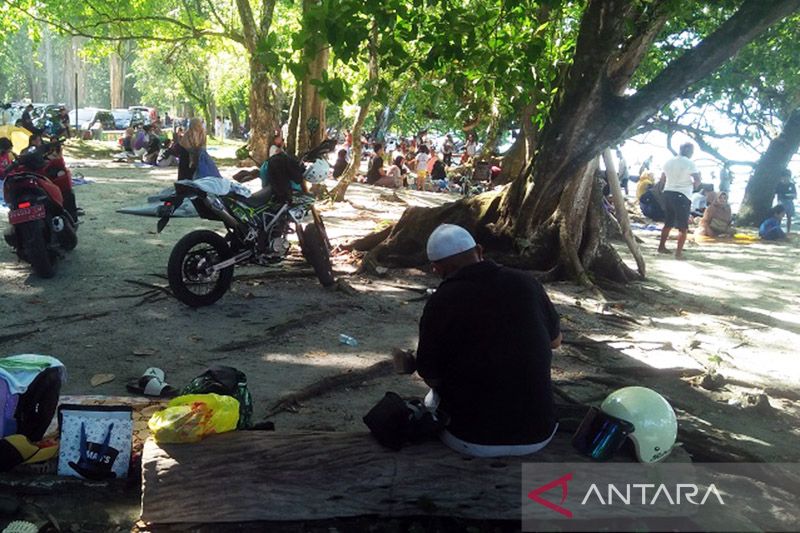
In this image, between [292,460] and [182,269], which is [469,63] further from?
[292,460]

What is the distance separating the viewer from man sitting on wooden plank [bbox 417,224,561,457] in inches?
137

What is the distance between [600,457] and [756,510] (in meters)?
0.87

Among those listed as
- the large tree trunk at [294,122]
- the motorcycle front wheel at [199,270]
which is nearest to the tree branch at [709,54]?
the motorcycle front wheel at [199,270]

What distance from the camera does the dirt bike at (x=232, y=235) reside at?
711 centimetres

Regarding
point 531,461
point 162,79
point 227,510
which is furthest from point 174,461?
point 162,79

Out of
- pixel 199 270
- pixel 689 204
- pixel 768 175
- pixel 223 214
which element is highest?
pixel 768 175

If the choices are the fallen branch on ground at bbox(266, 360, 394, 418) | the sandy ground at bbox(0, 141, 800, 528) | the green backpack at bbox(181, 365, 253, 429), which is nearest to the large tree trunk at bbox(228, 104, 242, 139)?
the sandy ground at bbox(0, 141, 800, 528)

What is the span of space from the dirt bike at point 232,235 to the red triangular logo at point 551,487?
14.8 ft

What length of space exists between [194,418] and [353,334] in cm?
342

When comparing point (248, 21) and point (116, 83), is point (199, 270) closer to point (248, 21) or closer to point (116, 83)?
point (248, 21)

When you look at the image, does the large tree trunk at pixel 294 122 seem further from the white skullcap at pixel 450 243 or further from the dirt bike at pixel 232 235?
the white skullcap at pixel 450 243

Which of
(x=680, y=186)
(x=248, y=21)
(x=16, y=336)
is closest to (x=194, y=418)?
(x=16, y=336)

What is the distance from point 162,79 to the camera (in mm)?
59344

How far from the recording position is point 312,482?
349cm
